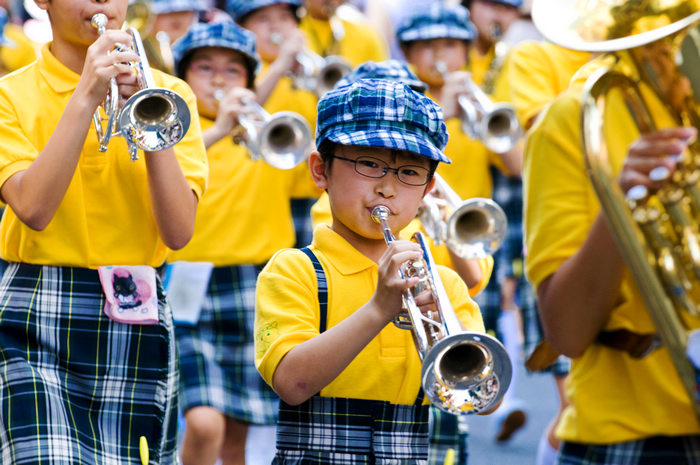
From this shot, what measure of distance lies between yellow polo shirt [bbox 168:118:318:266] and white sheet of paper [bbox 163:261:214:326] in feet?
0.21

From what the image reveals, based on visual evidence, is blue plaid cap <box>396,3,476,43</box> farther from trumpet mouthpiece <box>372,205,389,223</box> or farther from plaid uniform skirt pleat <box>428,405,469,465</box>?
trumpet mouthpiece <box>372,205,389,223</box>

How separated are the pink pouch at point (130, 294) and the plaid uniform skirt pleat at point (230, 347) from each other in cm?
172

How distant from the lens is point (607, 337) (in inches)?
105

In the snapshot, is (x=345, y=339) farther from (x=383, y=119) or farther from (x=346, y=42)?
(x=346, y=42)

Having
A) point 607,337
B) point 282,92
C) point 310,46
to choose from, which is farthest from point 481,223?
point 310,46

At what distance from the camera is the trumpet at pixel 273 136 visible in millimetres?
5242

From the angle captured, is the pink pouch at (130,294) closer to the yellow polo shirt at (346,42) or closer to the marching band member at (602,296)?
the marching band member at (602,296)

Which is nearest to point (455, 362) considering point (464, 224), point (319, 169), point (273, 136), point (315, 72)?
point (319, 169)

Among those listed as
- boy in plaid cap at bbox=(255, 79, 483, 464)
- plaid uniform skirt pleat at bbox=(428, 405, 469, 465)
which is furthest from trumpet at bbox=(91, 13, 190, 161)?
plaid uniform skirt pleat at bbox=(428, 405, 469, 465)

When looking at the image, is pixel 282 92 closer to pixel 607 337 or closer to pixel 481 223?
pixel 481 223

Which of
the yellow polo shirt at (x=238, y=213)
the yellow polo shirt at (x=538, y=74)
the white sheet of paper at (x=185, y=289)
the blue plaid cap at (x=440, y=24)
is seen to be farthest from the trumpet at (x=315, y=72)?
the white sheet of paper at (x=185, y=289)

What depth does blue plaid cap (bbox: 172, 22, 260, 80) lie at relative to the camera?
5305 millimetres

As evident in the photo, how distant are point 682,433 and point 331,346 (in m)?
0.75

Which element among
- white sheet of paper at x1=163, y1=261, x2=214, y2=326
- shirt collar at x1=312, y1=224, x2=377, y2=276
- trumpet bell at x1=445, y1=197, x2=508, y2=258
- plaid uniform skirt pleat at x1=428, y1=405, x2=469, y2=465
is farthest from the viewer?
white sheet of paper at x1=163, y1=261, x2=214, y2=326
